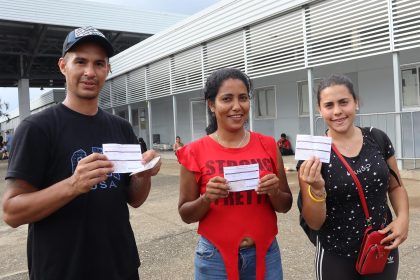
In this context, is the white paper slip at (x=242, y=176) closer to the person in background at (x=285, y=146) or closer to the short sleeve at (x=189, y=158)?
the short sleeve at (x=189, y=158)

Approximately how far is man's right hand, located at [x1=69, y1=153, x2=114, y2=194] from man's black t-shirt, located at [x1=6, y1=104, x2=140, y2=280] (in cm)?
23

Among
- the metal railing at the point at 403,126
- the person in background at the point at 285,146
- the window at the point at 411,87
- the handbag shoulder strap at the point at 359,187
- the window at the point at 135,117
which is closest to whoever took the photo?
the handbag shoulder strap at the point at 359,187

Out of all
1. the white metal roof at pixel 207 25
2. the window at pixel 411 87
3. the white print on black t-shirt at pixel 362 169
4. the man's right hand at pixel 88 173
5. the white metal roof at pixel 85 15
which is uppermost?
the white metal roof at pixel 85 15

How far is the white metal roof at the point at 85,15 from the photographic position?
67.7ft

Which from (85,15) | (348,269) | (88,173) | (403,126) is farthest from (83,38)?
(85,15)

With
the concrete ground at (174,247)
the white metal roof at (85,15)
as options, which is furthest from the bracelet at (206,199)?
the white metal roof at (85,15)

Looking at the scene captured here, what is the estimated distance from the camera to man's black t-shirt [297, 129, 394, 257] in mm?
2266

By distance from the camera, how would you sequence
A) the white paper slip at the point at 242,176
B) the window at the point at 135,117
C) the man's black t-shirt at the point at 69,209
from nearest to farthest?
the man's black t-shirt at the point at 69,209, the white paper slip at the point at 242,176, the window at the point at 135,117

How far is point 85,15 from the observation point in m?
23.2

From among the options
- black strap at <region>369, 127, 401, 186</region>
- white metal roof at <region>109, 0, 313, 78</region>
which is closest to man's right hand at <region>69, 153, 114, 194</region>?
black strap at <region>369, 127, 401, 186</region>

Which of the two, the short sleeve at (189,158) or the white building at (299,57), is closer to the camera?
the short sleeve at (189,158)

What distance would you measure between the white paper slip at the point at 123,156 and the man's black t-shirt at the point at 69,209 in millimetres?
168

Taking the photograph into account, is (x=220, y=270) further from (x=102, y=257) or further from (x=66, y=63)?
(x=66, y=63)

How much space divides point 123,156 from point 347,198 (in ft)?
4.20
